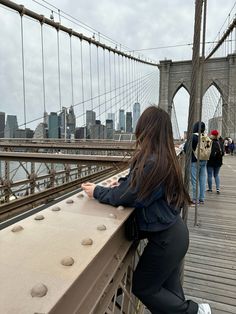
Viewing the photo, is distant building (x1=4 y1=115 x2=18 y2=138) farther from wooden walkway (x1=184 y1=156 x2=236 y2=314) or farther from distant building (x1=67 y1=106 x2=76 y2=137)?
wooden walkway (x1=184 y1=156 x2=236 y2=314)

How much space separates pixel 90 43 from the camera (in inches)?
503

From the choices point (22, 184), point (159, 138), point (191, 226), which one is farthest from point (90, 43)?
point (159, 138)

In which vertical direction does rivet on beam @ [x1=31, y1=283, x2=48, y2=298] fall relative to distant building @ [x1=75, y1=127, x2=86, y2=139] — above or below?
below

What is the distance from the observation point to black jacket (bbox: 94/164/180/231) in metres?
0.86

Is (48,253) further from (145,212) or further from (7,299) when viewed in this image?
(145,212)

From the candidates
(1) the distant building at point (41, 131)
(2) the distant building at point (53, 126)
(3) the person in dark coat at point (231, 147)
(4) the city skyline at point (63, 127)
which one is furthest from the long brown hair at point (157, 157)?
(3) the person in dark coat at point (231, 147)

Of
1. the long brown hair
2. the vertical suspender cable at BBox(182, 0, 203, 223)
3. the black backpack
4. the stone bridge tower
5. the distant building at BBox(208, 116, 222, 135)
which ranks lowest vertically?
the black backpack

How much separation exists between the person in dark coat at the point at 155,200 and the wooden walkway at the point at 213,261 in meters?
0.61

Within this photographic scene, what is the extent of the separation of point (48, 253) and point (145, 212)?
17.1 inches

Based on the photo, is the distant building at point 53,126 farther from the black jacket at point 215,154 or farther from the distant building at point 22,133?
the black jacket at point 215,154

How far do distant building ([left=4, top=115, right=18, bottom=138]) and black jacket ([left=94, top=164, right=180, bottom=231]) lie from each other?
24.2 feet

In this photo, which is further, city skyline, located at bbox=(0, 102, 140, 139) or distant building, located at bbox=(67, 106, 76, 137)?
distant building, located at bbox=(67, 106, 76, 137)

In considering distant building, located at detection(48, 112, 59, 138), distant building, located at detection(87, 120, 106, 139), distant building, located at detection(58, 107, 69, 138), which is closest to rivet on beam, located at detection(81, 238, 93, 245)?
distant building, located at detection(48, 112, 59, 138)

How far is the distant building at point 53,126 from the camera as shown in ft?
32.0
